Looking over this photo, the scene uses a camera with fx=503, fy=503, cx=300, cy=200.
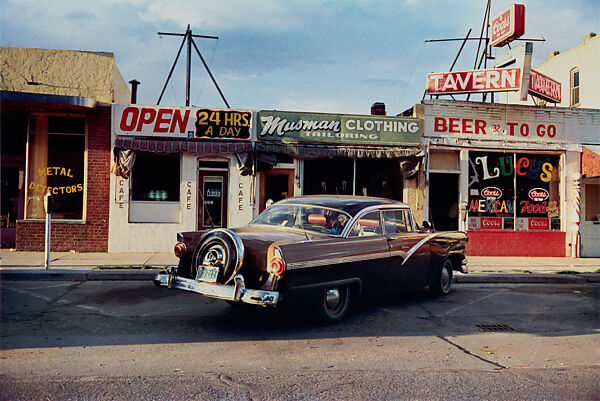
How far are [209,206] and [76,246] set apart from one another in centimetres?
361


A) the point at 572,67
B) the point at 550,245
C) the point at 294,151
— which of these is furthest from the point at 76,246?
the point at 572,67

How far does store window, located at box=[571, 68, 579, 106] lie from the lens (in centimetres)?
2489

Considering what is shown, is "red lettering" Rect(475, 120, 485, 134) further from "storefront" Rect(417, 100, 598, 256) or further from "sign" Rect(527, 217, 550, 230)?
"sign" Rect(527, 217, 550, 230)

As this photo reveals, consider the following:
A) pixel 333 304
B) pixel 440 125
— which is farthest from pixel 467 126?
pixel 333 304

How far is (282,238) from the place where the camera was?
6.05 meters

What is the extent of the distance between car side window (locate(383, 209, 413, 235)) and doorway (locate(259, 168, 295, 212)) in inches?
268

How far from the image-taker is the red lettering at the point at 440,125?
14820 millimetres

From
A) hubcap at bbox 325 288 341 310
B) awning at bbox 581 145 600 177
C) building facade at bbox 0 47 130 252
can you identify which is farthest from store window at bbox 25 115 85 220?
awning at bbox 581 145 600 177

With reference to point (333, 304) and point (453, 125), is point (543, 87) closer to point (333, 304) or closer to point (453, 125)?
point (453, 125)

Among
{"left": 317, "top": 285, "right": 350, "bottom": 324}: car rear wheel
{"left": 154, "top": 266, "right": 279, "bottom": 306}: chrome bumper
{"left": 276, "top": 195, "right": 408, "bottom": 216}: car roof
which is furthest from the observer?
{"left": 276, "top": 195, "right": 408, "bottom": 216}: car roof

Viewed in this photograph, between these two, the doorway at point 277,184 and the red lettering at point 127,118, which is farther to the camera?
the doorway at point 277,184

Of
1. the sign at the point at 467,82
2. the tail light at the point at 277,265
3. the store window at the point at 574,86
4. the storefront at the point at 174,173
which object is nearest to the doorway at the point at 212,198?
the storefront at the point at 174,173

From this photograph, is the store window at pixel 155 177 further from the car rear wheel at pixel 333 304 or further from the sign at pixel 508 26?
the sign at pixel 508 26

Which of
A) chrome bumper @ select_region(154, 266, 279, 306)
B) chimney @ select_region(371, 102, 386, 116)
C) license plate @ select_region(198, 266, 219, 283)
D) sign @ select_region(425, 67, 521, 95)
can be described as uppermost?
sign @ select_region(425, 67, 521, 95)
